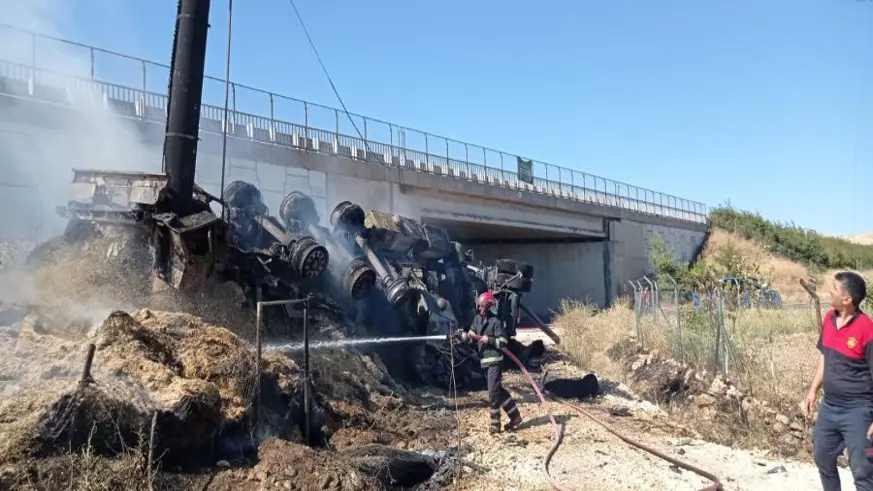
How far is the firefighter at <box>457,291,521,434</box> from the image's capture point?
8.12m

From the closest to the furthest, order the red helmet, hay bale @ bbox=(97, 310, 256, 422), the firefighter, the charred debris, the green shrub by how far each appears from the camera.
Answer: hay bale @ bbox=(97, 310, 256, 422), the charred debris, the firefighter, the red helmet, the green shrub

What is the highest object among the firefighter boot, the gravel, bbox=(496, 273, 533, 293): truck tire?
bbox=(496, 273, 533, 293): truck tire

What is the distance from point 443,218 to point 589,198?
1222cm

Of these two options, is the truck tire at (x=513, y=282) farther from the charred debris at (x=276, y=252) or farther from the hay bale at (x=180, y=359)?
the hay bale at (x=180, y=359)

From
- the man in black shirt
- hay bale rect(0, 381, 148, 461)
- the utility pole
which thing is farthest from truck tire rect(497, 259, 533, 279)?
hay bale rect(0, 381, 148, 461)

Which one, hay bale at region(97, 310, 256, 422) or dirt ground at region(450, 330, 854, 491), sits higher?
hay bale at region(97, 310, 256, 422)

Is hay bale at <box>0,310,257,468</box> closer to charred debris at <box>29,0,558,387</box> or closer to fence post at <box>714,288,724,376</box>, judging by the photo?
charred debris at <box>29,0,558,387</box>

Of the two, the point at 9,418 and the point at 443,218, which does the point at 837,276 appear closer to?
the point at 9,418

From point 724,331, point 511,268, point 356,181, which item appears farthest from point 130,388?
point 356,181

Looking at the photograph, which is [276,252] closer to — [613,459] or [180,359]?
[180,359]

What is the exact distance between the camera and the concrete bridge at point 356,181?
42.3ft

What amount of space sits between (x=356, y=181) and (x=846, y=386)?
58.3 feet

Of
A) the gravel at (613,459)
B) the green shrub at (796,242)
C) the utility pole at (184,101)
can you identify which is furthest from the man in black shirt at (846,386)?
the green shrub at (796,242)

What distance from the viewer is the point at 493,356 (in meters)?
8.20
